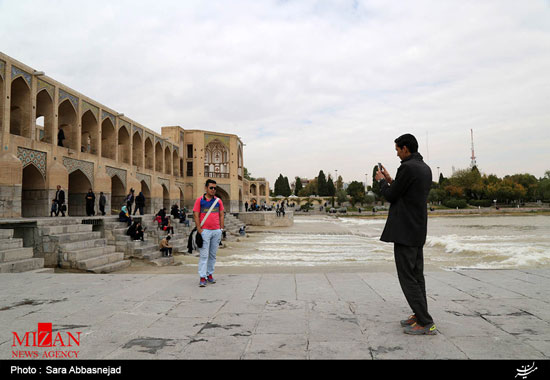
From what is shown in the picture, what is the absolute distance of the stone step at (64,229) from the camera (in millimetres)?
8219

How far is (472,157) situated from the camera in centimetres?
9669

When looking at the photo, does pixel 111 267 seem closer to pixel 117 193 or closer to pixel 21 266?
pixel 21 266

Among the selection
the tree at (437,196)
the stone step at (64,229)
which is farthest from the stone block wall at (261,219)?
the tree at (437,196)

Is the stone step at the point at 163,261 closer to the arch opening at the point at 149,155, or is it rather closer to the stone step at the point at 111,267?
the stone step at the point at 111,267

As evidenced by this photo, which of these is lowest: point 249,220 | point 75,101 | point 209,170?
point 249,220

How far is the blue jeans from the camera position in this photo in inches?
181

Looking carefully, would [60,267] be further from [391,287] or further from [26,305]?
[391,287]

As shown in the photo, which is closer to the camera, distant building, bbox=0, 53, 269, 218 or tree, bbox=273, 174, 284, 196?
distant building, bbox=0, 53, 269, 218

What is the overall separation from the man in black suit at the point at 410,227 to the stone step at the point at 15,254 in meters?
6.95

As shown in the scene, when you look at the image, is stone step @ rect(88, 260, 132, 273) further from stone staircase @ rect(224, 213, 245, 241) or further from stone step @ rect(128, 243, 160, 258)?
stone staircase @ rect(224, 213, 245, 241)

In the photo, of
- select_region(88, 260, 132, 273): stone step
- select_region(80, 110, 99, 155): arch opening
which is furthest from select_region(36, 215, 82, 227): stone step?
select_region(80, 110, 99, 155): arch opening

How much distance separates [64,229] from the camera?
872 cm

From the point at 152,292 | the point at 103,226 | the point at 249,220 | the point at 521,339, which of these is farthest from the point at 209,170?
the point at 521,339
